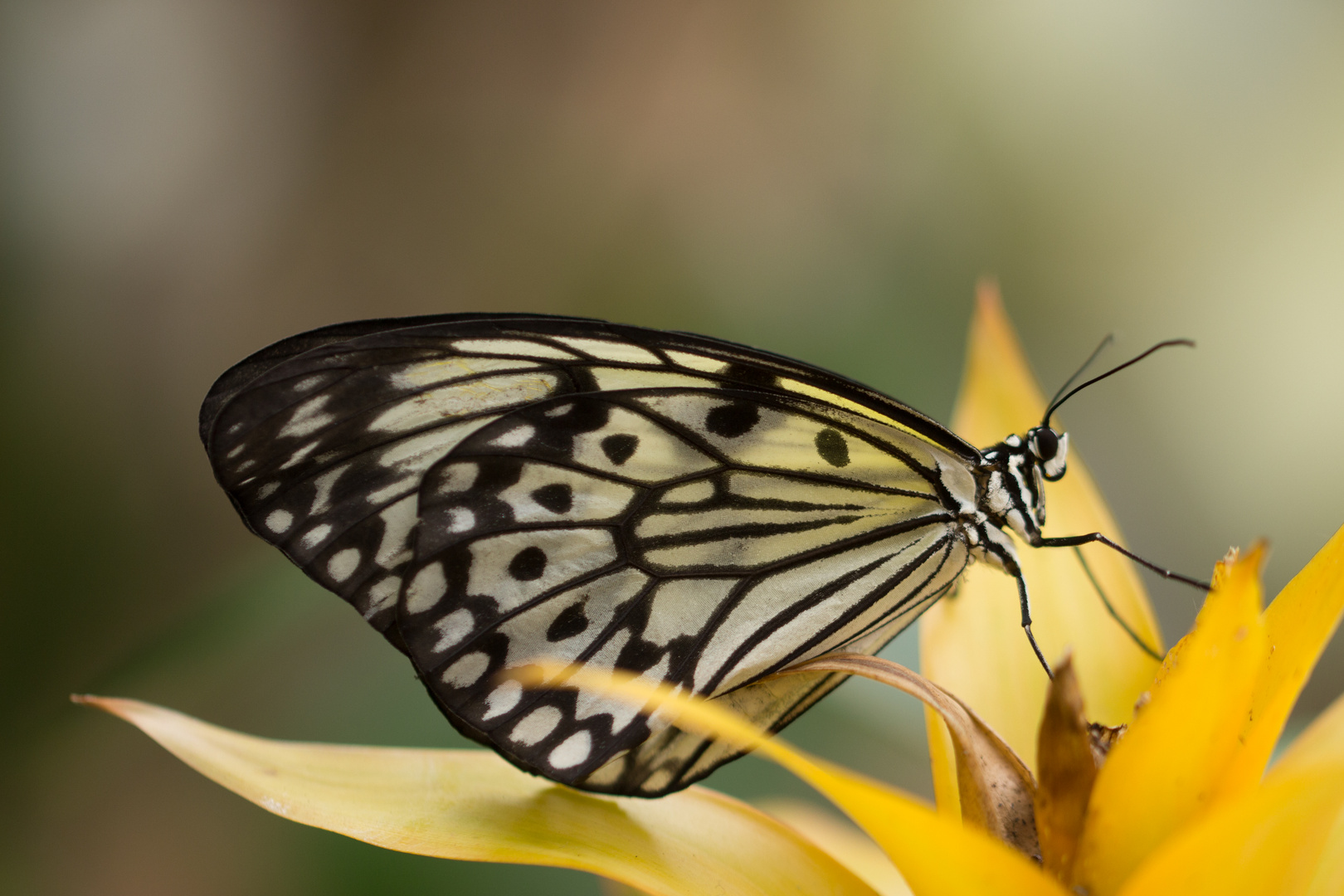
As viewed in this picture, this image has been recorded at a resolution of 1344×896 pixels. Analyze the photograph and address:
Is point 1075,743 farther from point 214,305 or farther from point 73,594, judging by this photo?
point 214,305

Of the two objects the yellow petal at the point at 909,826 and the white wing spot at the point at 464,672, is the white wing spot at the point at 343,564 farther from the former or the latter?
the yellow petal at the point at 909,826

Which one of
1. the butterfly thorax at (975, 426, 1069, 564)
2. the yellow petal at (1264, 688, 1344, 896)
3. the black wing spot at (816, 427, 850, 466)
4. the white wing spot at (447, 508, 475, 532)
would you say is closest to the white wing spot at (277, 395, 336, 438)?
the white wing spot at (447, 508, 475, 532)

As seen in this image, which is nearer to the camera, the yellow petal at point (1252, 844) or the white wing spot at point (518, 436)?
the yellow petal at point (1252, 844)

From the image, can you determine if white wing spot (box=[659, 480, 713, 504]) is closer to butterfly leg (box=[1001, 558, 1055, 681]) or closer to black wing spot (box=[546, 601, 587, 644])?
black wing spot (box=[546, 601, 587, 644])

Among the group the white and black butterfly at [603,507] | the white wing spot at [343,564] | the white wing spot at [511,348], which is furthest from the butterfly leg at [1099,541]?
the white wing spot at [343,564]

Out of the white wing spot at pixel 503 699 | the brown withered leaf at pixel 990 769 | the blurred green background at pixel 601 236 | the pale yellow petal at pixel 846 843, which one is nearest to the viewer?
the brown withered leaf at pixel 990 769

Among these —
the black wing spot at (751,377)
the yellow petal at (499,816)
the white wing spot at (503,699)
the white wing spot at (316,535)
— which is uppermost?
the black wing spot at (751,377)

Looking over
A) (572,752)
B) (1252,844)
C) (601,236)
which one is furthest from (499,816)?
(601,236)

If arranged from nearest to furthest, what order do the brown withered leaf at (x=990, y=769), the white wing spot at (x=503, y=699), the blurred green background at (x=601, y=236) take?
1. the brown withered leaf at (x=990, y=769)
2. the white wing spot at (x=503, y=699)
3. the blurred green background at (x=601, y=236)
